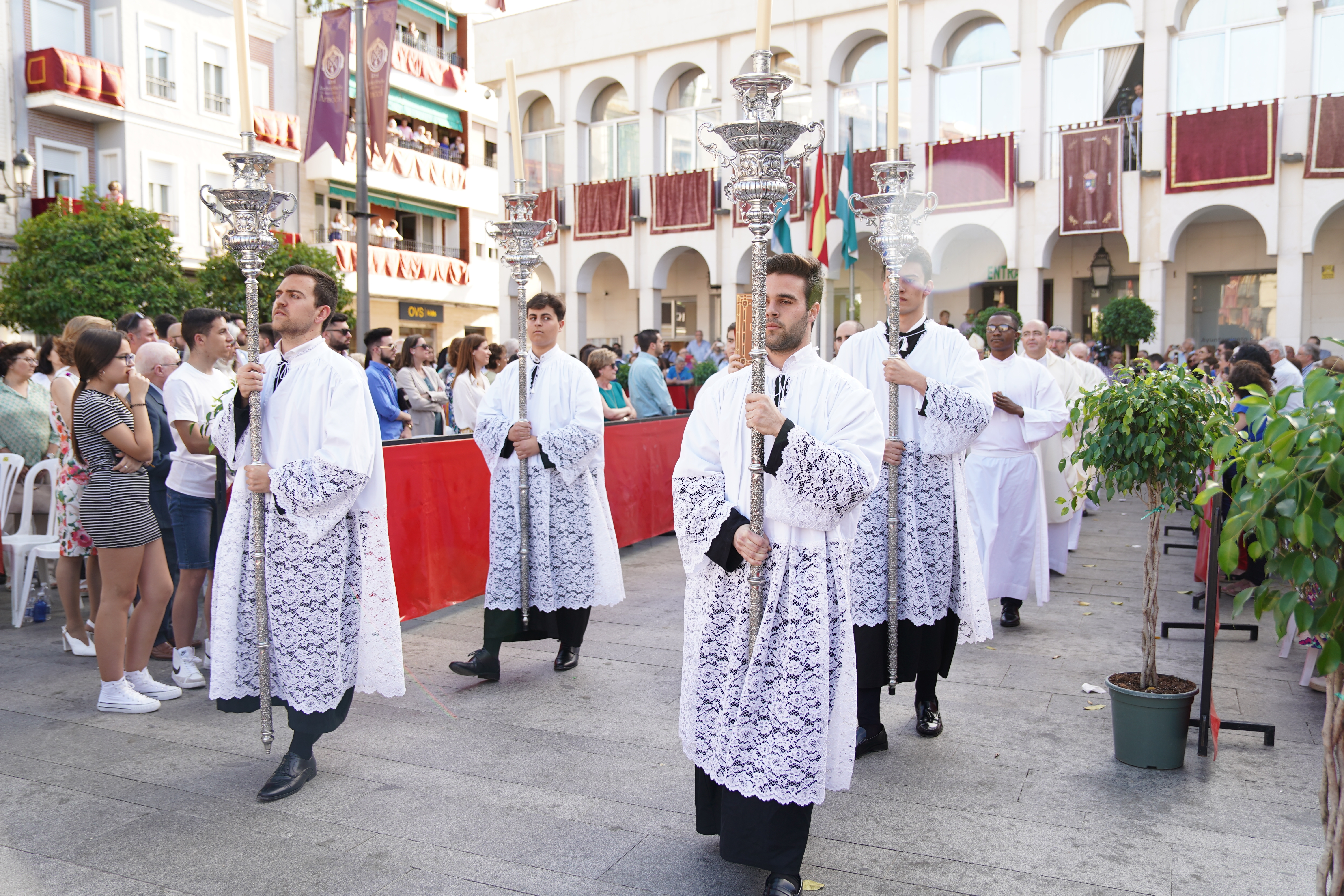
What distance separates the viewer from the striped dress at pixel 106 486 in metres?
4.95

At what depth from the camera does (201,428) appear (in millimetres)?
5352

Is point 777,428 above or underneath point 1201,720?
above

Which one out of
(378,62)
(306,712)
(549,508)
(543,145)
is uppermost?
(543,145)

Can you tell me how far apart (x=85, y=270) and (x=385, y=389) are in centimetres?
1333

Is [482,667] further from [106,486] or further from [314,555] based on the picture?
[106,486]

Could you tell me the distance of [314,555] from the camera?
13.4 ft

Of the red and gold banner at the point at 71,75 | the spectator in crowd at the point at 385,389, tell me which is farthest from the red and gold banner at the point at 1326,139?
the red and gold banner at the point at 71,75

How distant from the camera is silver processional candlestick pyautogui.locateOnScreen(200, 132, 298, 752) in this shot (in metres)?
4.08

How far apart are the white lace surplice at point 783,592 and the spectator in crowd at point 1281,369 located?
564 cm

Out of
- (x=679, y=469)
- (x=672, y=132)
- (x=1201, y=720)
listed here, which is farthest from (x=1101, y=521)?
(x=672, y=132)

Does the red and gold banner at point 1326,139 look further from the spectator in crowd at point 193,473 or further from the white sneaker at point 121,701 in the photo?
the white sneaker at point 121,701

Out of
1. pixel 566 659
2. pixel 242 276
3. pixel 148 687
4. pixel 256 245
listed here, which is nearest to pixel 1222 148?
pixel 566 659

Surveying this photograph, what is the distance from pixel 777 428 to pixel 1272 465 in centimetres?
135

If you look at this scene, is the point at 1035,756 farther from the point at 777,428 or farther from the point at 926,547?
the point at 777,428
